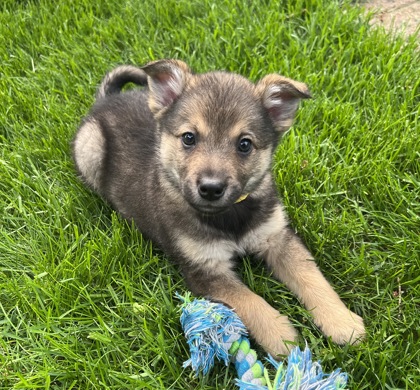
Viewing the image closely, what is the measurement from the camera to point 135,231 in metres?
3.33

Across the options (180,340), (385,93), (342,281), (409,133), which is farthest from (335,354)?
(385,93)

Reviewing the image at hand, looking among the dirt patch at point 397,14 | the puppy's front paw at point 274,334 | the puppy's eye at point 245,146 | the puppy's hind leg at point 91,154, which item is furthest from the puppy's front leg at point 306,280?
the dirt patch at point 397,14

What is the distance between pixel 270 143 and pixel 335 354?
4.10 feet

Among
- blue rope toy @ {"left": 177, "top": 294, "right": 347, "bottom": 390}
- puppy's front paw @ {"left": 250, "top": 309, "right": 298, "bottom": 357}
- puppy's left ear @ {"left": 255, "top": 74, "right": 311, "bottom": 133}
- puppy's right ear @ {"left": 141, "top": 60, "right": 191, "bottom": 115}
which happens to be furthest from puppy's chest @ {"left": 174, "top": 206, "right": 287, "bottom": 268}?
puppy's right ear @ {"left": 141, "top": 60, "right": 191, "bottom": 115}

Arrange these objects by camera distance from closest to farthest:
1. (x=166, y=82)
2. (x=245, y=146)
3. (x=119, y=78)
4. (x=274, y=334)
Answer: (x=274, y=334)
(x=245, y=146)
(x=166, y=82)
(x=119, y=78)

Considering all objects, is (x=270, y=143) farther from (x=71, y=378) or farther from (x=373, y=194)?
(x=71, y=378)

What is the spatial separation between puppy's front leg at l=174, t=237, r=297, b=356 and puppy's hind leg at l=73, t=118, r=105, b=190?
1084 mm

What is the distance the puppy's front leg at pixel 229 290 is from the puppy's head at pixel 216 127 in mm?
333

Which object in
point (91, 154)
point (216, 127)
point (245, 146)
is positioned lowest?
point (91, 154)

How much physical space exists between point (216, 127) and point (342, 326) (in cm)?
130

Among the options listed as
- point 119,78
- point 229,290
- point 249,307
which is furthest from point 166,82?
point 249,307


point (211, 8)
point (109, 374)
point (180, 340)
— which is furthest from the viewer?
point (211, 8)

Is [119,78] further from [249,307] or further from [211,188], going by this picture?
[249,307]

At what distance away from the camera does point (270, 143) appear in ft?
9.91
